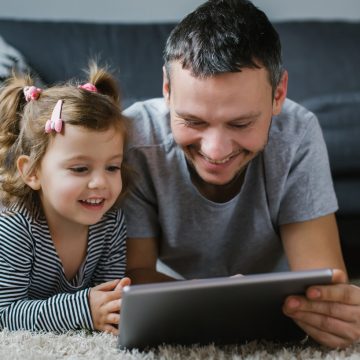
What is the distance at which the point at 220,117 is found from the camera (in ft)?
3.91

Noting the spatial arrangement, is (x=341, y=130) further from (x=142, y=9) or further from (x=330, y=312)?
(x=142, y=9)

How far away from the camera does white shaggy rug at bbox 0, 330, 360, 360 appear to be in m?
1.04

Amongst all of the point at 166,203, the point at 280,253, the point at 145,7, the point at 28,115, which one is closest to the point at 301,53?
the point at 145,7

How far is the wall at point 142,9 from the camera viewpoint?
2.47 meters

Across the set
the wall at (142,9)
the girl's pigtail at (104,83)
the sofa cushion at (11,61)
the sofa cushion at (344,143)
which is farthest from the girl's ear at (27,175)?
the wall at (142,9)

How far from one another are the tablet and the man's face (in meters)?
0.31

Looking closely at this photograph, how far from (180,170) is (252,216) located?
19 cm

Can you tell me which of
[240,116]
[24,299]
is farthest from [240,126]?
[24,299]

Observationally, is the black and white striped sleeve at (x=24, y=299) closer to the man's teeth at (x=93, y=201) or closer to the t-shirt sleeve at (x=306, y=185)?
the man's teeth at (x=93, y=201)

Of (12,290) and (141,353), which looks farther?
(12,290)

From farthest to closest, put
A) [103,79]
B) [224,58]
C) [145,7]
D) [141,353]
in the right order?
1. [145,7]
2. [103,79]
3. [224,58]
4. [141,353]

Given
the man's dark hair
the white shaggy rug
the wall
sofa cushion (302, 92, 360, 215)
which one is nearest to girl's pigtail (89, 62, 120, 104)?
the man's dark hair

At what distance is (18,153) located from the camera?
4.11 feet

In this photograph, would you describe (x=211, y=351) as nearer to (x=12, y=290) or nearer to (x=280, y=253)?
(x=12, y=290)
